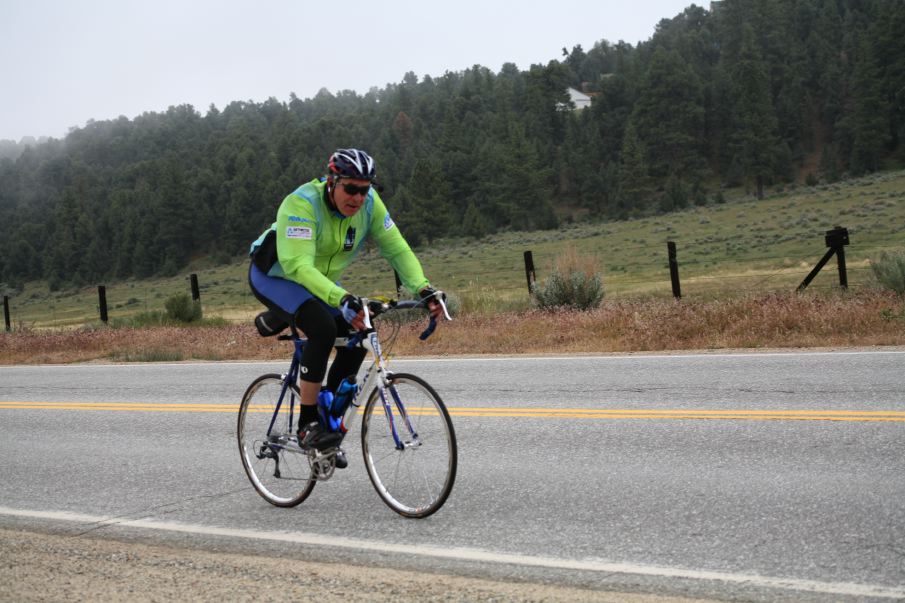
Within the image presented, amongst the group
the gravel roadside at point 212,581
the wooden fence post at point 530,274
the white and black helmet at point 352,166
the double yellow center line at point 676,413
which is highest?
the white and black helmet at point 352,166

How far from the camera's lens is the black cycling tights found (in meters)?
5.45

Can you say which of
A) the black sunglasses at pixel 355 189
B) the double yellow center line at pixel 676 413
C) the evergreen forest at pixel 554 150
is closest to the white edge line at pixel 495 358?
the double yellow center line at pixel 676 413

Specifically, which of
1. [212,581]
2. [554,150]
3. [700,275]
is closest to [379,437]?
[212,581]

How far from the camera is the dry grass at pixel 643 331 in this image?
12.3m

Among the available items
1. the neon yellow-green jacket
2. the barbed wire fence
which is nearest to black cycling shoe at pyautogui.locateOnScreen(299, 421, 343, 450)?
the neon yellow-green jacket

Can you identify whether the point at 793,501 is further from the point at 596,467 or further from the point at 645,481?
→ the point at 596,467

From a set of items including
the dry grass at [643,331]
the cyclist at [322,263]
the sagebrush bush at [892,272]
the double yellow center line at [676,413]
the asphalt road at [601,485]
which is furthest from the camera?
the sagebrush bush at [892,272]

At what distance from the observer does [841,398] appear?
26.3ft

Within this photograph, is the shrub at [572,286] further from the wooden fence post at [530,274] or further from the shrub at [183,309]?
the shrub at [183,309]

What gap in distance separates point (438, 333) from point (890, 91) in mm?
99406

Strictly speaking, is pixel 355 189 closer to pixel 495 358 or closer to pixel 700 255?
pixel 495 358

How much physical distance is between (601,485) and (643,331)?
7949mm

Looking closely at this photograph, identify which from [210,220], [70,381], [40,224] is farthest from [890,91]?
[40,224]

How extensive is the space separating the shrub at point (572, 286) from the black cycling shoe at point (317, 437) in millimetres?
11764
